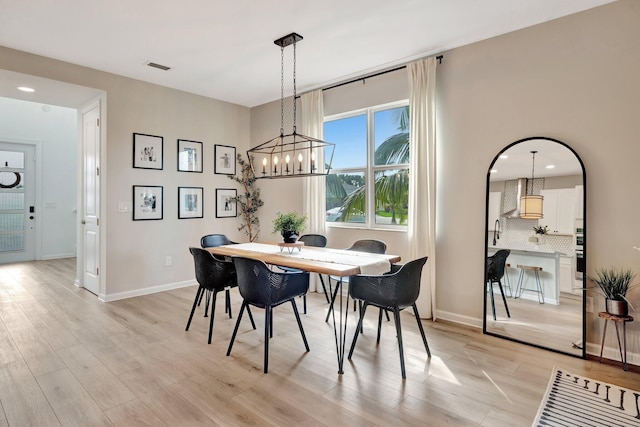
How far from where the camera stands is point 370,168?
4.48 meters

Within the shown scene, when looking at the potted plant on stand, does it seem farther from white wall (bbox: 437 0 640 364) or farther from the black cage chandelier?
the black cage chandelier

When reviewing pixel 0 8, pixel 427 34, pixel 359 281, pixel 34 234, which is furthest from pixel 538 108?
pixel 34 234

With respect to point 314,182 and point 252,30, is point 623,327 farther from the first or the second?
point 252,30

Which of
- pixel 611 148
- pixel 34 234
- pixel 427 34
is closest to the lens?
pixel 611 148

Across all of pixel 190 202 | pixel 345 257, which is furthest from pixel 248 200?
pixel 345 257

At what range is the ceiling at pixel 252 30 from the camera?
288cm

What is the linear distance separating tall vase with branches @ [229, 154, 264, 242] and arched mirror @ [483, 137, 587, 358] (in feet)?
12.3

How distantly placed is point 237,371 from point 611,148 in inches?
136

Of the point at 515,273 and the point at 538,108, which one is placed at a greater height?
the point at 538,108

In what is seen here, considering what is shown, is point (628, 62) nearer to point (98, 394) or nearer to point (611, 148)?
point (611, 148)

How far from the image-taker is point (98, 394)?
229cm

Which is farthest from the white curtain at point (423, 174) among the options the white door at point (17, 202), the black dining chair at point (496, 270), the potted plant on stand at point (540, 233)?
the white door at point (17, 202)

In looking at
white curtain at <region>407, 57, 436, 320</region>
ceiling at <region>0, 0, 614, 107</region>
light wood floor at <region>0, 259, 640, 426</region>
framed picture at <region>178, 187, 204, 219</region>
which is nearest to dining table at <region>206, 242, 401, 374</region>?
light wood floor at <region>0, 259, 640, 426</region>

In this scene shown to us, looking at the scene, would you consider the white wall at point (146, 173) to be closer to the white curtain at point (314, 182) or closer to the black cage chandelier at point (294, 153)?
the black cage chandelier at point (294, 153)
